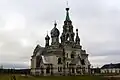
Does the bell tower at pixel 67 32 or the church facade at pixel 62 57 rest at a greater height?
the bell tower at pixel 67 32

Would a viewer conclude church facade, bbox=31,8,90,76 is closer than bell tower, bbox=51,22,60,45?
Yes

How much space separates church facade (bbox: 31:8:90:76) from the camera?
5734 centimetres

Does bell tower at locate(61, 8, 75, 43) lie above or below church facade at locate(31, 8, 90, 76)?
above

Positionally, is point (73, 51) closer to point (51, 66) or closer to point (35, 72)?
point (51, 66)

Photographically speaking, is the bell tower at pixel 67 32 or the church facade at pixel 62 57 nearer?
the church facade at pixel 62 57

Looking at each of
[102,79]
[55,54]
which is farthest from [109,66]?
[102,79]

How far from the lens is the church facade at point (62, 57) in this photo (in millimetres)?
57344

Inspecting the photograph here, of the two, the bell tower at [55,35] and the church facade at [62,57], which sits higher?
the bell tower at [55,35]

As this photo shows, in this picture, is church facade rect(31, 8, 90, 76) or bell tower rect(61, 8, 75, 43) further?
bell tower rect(61, 8, 75, 43)

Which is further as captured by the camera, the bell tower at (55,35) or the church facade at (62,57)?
the bell tower at (55,35)

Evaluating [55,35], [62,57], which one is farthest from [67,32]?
[62,57]

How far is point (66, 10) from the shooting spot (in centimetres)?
6369

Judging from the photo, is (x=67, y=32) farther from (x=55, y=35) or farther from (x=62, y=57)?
(x=62, y=57)

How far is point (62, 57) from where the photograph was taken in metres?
58.1
